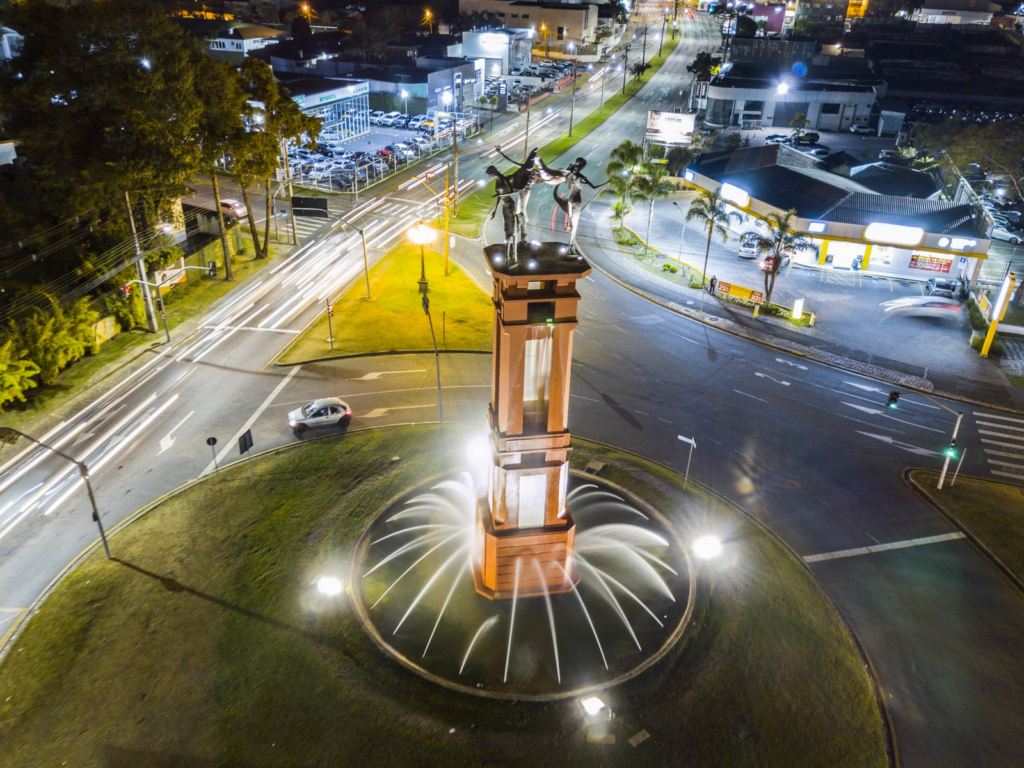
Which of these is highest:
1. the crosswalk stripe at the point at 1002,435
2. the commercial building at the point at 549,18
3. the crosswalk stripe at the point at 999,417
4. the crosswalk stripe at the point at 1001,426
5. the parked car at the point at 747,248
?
the commercial building at the point at 549,18

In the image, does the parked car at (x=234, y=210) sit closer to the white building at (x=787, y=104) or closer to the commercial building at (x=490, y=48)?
the commercial building at (x=490, y=48)

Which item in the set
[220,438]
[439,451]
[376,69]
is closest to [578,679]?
[439,451]

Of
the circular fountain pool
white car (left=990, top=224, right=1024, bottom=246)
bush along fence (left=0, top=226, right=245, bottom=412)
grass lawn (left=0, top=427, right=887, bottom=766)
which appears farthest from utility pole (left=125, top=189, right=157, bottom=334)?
white car (left=990, top=224, right=1024, bottom=246)

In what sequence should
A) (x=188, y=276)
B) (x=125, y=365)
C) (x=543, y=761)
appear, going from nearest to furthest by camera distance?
1. (x=543, y=761)
2. (x=125, y=365)
3. (x=188, y=276)

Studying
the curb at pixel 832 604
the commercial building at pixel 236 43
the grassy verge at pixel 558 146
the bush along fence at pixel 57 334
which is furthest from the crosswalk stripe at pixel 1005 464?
the commercial building at pixel 236 43

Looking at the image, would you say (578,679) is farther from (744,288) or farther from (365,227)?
(365,227)
